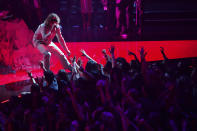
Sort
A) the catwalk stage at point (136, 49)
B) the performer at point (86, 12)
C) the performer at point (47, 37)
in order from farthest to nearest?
the performer at point (86, 12) → the catwalk stage at point (136, 49) → the performer at point (47, 37)

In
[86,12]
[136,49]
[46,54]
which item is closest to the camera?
[46,54]

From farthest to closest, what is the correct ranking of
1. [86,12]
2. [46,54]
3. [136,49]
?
[86,12]
[136,49]
[46,54]

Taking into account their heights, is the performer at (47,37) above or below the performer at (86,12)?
below

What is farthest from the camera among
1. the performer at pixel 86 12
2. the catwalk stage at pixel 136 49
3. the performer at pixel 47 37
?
the performer at pixel 86 12

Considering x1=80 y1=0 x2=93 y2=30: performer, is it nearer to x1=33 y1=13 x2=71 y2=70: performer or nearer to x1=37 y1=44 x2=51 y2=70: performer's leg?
x1=33 y1=13 x2=71 y2=70: performer

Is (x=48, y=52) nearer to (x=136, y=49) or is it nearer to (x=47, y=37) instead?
(x=47, y=37)

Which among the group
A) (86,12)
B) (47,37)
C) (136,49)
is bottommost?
(136,49)

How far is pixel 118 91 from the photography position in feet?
5.54

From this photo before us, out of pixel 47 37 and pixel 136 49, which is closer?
pixel 47 37

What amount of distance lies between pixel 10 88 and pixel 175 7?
4925mm

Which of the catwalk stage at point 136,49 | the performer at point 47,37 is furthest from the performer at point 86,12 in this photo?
the performer at point 47,37

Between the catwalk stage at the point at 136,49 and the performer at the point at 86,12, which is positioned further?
the performer at the point at 86,12

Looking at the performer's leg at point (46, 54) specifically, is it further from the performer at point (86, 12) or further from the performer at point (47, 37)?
the performer at point (86, 12)

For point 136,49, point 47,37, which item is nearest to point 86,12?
point 136,49
